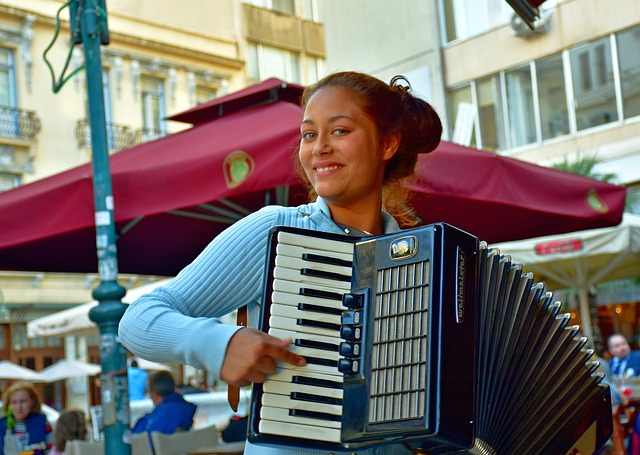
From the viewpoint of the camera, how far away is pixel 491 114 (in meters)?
17.8

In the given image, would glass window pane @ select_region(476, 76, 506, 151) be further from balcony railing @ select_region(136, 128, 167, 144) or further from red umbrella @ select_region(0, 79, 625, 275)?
red umbrella @ select_region(0, 79, 625, 275)

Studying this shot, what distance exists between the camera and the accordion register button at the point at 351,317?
5.72 feet

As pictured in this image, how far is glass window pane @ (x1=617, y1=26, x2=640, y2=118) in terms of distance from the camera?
51.1 feet

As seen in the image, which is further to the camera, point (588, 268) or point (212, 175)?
point (588, 268)

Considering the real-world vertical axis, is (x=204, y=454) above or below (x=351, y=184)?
below

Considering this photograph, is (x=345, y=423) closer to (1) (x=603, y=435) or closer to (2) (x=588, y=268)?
(1) (x=603, y=435)

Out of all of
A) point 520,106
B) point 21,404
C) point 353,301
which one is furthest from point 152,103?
point 353,301

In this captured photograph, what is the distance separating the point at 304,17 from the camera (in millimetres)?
32000

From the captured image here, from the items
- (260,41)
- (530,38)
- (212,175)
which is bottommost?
(212,175)

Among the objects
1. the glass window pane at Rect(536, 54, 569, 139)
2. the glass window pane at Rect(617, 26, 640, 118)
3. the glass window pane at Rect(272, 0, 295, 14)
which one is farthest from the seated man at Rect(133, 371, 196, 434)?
the glass window pane at Rect(272, 0, 295, 14)

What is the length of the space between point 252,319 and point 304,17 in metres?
30.9

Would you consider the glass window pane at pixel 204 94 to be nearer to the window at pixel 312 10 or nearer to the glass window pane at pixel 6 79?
the window at pixel 312 10

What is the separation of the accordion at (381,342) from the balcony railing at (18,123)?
23.4m

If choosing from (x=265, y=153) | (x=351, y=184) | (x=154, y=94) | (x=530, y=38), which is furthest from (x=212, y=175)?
(x=154, y=94)
